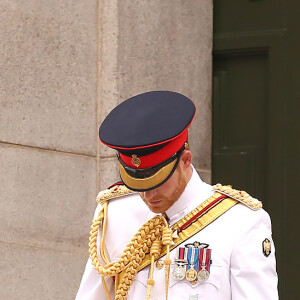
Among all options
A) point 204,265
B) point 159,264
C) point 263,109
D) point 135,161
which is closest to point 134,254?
point 159,264

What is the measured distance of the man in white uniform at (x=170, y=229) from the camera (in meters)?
4.98

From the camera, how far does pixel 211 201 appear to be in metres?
5.25

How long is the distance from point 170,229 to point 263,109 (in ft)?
8.73

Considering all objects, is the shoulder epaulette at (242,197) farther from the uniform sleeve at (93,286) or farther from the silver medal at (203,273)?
the uniform sleeve at (93,286)

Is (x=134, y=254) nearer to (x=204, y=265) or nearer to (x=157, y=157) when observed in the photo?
(x=204, y=265)

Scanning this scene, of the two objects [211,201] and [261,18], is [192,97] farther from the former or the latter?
[211,201]

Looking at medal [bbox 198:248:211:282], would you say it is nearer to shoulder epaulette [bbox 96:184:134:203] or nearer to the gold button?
the gold button

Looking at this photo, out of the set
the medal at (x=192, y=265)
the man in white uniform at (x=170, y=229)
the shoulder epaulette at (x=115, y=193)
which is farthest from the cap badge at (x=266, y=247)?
the shoulder epaulette at (x=115, y=193)

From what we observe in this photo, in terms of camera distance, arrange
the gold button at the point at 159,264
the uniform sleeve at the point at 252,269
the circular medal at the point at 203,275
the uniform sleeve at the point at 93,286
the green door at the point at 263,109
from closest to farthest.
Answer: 1. the uniform sleeve at the point at 252,269
2. the circular medal at the point at 203,275
3. the gold button at the point at 159,264
4. the uniform sleeve at the point at 93,286
5. the green door at the point at 263,109

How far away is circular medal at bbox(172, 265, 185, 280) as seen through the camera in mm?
5086

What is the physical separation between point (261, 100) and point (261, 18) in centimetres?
53

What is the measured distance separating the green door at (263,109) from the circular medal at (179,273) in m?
2.47

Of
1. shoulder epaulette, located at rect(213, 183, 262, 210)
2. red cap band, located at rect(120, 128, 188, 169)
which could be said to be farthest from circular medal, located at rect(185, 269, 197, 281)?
red cap band, located at rect(120, 128, 188, 169)

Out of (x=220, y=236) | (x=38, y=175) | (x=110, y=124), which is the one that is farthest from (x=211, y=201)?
(x=38, y=175)
